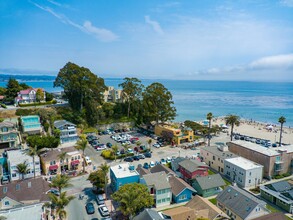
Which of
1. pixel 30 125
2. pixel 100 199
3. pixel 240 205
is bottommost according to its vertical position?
pixel 100 199

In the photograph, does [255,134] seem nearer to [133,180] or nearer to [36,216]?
[133,180]

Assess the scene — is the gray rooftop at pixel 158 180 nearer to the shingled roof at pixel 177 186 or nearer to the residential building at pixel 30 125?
the shingled roof at pixel 177 186

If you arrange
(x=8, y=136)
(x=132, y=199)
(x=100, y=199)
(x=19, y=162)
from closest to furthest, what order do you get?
(x=132, y=199)
(x=100, y=199)
(x=19, y=162)
(x=8, y=136)

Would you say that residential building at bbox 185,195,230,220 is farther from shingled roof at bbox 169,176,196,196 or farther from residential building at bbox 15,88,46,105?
residential building at bbox 15,88,46,105

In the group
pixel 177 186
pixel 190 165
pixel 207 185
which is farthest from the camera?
pixel 190 165

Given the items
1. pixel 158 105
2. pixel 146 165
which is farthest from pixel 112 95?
pixel 146 165

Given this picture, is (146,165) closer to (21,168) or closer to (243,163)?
(243,163)

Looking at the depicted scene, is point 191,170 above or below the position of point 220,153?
below

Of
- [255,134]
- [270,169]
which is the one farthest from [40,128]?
[255,134]
